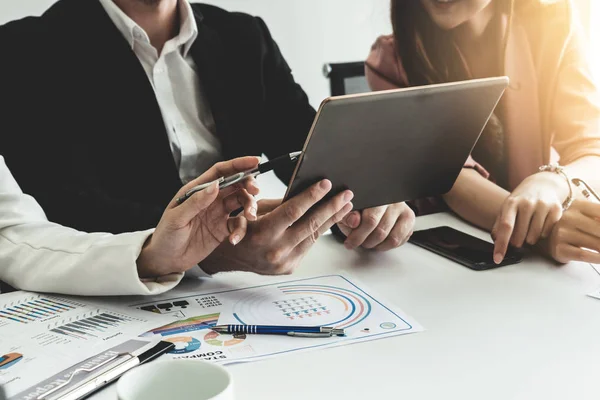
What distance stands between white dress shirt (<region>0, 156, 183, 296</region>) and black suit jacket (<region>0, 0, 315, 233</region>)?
0.26 meters

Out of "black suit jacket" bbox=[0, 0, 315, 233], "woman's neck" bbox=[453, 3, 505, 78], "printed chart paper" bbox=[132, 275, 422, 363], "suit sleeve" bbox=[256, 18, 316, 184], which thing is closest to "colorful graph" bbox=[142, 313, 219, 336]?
"printed chart paper" bbox=[132, 275, 422, 363]

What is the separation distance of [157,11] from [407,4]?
56cm

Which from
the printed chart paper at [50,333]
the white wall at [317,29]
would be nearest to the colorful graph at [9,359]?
the printed chart paper at [50,333]

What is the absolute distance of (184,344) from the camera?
2.22 ft

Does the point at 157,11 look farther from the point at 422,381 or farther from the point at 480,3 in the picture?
the point at 422,381

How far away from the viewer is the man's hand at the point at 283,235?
78 cm

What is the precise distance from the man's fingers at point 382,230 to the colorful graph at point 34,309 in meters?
0.45

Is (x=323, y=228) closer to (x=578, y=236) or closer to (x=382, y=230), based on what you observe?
(x=382, y=230)

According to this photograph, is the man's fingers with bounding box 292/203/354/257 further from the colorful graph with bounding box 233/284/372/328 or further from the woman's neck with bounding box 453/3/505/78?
the woman's neck with bounding box 453/3/505/78

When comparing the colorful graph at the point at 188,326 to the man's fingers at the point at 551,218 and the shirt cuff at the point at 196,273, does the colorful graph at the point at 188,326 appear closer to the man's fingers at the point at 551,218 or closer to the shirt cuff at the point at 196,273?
the shirt cuff at the point at 196,273

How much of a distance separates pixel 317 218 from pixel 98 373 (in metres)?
0.35

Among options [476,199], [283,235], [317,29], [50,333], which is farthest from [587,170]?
[317,29]

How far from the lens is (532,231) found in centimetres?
97

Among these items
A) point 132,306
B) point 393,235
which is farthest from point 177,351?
point 393,235
